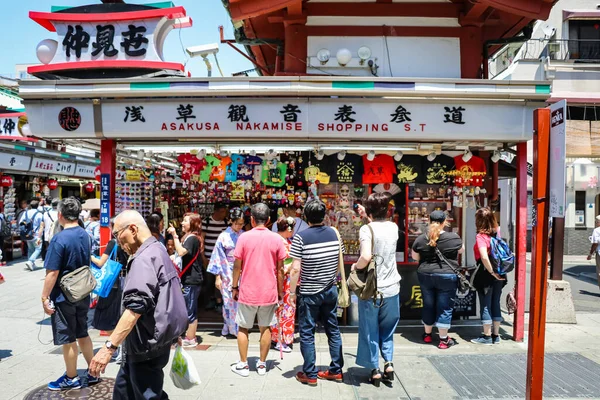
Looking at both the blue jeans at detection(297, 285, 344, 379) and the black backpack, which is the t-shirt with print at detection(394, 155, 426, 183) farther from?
the black backpack

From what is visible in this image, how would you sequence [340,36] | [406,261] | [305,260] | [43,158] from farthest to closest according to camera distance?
1. [43,158]
2. [340,36]
3. [406,261]
4. [305,260]

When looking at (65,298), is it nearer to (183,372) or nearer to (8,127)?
(183,372)

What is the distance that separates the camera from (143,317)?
10.8 ft

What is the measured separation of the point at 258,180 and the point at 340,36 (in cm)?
336

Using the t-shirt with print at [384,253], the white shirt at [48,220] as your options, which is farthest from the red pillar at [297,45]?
the white shirt at [48,220]

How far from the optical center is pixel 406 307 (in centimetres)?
757

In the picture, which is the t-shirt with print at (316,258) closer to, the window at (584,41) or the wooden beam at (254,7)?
the wooden beam at (254,7)

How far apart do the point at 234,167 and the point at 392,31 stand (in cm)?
404

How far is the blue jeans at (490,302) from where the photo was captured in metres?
6.61

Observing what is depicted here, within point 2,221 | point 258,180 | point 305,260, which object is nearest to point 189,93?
point 258,180

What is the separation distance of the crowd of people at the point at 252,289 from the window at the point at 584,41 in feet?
50.0

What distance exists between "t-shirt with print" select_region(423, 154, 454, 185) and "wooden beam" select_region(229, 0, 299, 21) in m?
3.65

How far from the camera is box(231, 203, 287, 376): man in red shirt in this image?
16.9 feet

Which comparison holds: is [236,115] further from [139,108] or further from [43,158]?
[43,158]
